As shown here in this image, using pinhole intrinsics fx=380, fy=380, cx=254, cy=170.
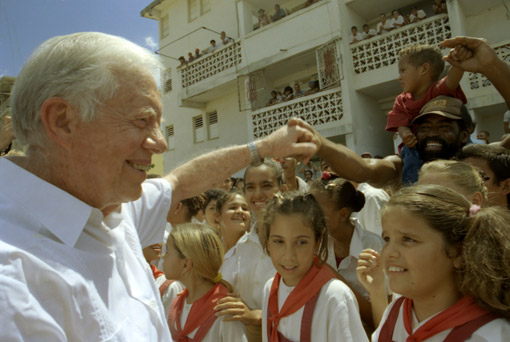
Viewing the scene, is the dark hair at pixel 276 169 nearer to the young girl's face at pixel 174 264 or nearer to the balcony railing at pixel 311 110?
the young girl's face at pixel 174 264

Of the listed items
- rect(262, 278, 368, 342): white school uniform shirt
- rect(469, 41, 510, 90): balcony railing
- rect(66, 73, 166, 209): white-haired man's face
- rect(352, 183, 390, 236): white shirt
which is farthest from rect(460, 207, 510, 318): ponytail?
rect(469, 41, 510, 90): balcony railing

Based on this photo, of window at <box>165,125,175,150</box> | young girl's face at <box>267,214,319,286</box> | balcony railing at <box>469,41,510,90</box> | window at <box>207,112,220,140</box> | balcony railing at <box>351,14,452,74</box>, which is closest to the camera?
young girl's face at <box>267,214,319,286</box>

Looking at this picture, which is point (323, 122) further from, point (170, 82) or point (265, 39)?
point (170, 82)

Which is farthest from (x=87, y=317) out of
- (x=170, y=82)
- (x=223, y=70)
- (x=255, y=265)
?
(x=170, y=82)

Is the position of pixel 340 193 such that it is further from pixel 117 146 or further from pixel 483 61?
pixel 117 146

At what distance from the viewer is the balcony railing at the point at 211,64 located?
49.4 feet

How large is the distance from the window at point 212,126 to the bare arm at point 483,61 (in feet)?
49.8

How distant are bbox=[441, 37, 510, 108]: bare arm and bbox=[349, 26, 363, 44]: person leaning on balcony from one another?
10.4 meters

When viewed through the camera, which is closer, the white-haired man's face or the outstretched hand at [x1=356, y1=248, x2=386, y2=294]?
the white-haired man's face

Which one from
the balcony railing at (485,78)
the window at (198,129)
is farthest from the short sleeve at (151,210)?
the window at (198,129)

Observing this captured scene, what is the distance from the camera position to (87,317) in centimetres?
112

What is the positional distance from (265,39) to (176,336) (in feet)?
41.8

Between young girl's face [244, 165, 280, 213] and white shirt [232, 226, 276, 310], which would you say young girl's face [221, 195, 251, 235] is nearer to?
young girl's face [244, 165, 280, 213]

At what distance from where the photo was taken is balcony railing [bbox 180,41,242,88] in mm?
15062
